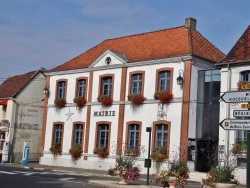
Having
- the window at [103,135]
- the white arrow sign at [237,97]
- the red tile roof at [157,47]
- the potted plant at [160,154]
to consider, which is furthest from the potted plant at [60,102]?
the white arrow sign at [237,97]

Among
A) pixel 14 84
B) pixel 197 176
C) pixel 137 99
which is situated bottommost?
pixel 197 176

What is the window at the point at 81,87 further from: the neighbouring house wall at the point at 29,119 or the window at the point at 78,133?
the neighbouring house wall at the point at 29,119

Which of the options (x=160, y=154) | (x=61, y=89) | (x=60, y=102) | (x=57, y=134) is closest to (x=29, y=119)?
(x=57, y=134)

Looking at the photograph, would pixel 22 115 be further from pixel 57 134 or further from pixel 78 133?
pixel 78 133

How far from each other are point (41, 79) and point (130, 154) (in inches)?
522

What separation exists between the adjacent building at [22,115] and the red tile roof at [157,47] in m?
3.73

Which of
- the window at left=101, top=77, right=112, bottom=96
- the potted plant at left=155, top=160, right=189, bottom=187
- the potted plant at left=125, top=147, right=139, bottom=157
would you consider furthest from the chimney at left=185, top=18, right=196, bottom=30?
the potted plant at left=155, top=160, right=189, bottom=187

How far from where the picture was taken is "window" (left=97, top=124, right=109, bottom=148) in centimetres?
2864

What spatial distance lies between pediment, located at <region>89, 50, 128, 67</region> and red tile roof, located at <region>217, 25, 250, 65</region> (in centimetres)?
718

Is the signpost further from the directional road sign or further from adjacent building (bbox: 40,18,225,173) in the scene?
→ adjacent building (bbox: 40,18,225,173)

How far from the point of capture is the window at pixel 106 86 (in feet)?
95.3

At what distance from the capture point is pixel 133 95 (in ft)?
88.0

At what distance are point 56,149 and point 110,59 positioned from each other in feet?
25.4

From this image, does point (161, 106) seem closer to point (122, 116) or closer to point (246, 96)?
point (122, 116)
